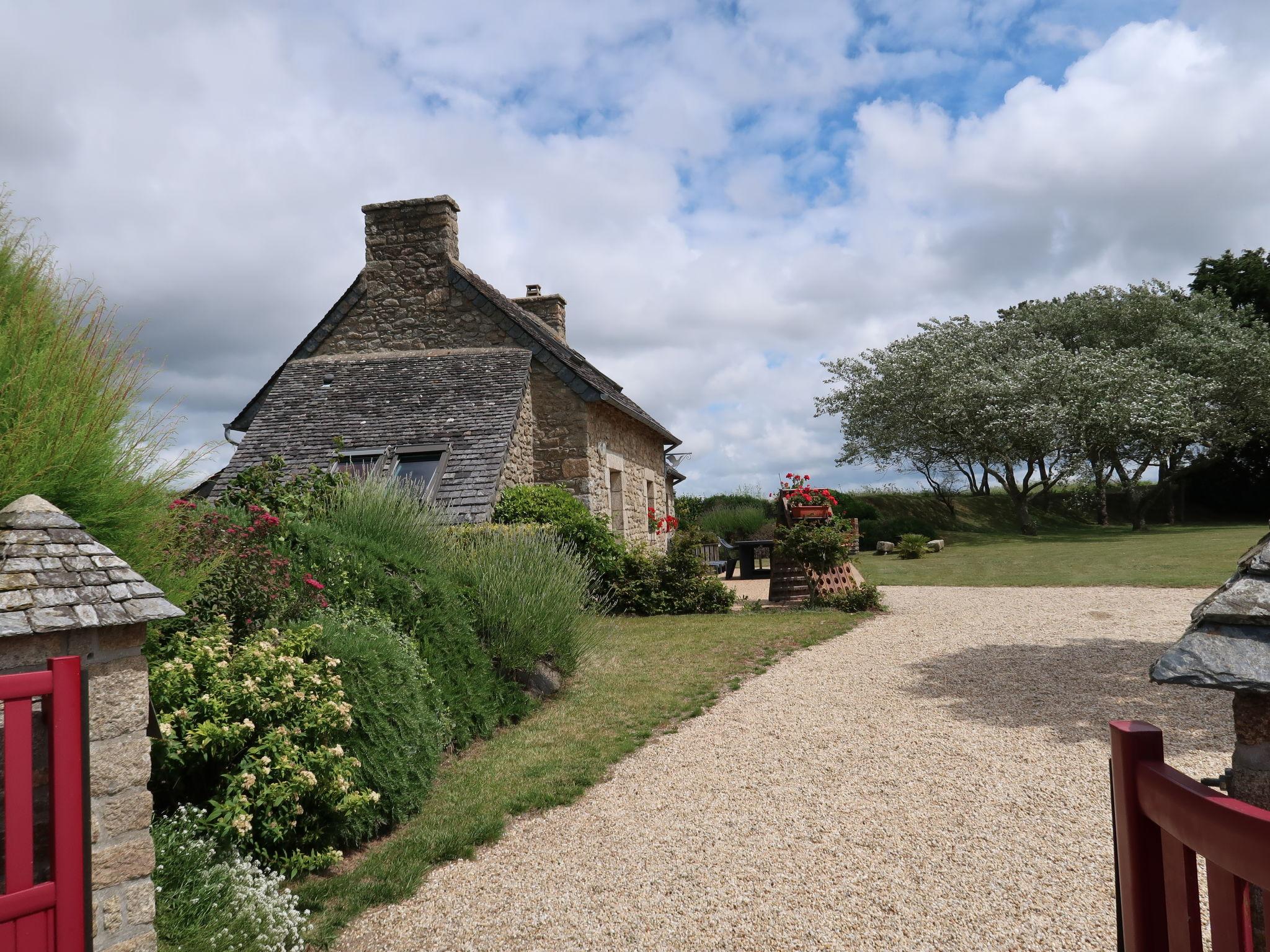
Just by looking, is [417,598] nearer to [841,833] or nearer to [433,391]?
[841,833]

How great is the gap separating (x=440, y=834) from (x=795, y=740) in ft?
8.40

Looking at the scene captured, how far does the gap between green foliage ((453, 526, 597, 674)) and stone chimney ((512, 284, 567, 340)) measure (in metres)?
10.5

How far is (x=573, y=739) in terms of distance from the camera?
602cm

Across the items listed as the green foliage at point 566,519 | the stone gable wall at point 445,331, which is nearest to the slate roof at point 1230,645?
the green foliage at point 566,519

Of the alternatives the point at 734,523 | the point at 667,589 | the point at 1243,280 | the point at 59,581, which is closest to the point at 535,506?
the point at 667,589

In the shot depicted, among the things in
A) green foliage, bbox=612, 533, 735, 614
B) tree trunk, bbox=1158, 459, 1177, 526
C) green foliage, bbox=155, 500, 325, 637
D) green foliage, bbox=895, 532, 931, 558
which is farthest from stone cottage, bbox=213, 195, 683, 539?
tree trunk, bbox=1158, 459, 1177, 526

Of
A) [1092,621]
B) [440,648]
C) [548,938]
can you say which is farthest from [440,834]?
[1092,621]

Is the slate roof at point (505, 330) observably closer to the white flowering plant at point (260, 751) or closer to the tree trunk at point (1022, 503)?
the white flowering plant at point (260, 751)

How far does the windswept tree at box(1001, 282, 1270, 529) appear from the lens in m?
25.0

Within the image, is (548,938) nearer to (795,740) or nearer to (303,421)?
(795,740)

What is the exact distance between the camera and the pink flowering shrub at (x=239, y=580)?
4887 mm

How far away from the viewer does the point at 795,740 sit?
5812 millimetres

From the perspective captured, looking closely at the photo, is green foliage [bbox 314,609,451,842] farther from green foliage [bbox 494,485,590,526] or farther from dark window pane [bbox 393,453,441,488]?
dark window pane [bbox 393,453,441,488]

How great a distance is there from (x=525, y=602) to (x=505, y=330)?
322 inches
